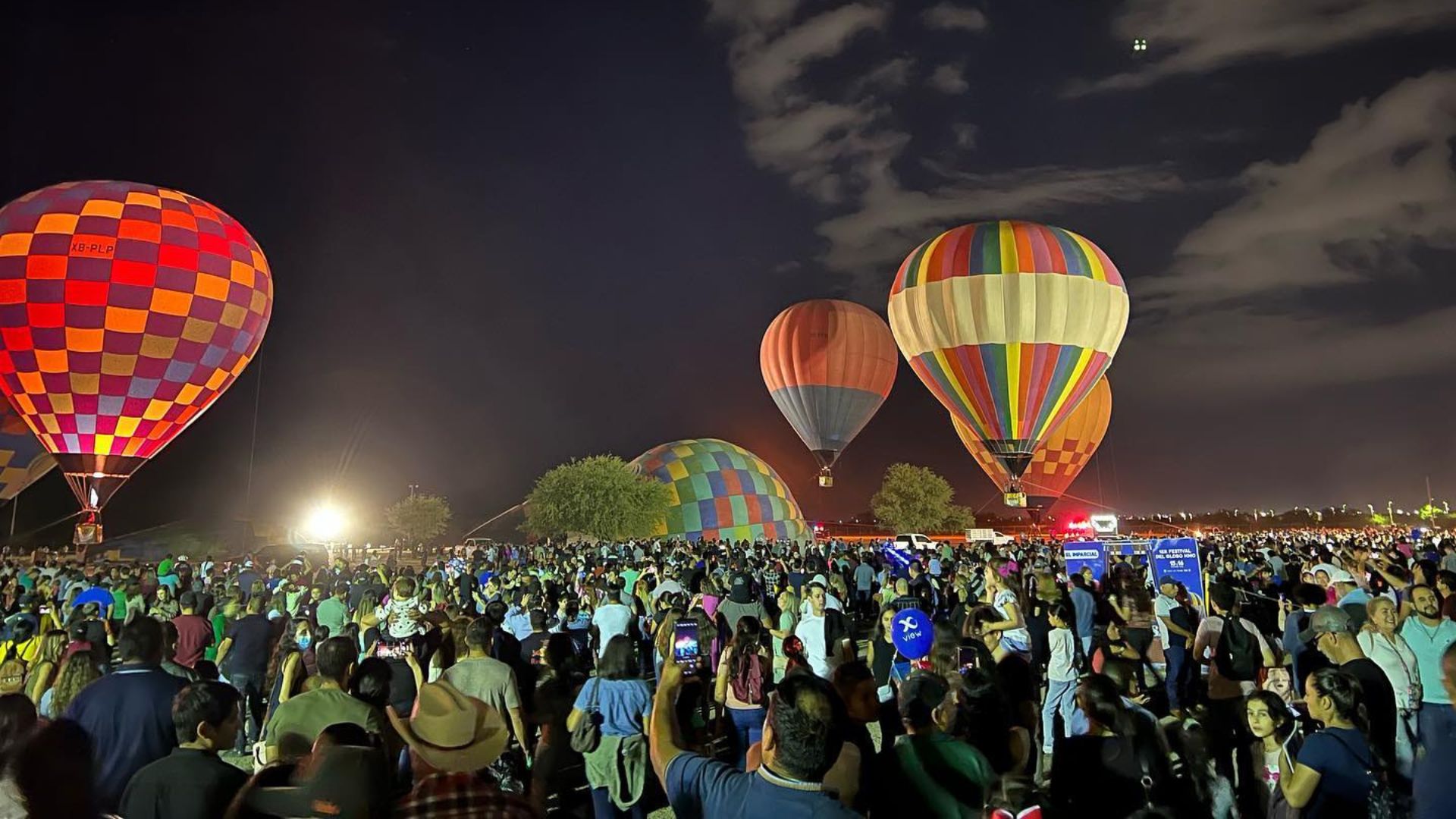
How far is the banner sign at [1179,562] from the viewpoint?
1154 centimetres

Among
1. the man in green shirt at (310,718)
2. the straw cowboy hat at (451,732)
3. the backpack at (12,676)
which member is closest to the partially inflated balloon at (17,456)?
the backpack at (12,676)

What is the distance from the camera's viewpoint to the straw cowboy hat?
111 inches

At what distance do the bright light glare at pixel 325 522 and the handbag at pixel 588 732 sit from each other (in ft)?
168

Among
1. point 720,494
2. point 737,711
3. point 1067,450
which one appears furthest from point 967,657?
point 1067,450

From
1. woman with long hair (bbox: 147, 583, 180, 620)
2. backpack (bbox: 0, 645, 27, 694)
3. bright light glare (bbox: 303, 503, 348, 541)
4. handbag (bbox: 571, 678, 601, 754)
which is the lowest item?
handbag (bbox: 571, 678, 601, 754)

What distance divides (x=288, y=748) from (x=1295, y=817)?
15.0ft

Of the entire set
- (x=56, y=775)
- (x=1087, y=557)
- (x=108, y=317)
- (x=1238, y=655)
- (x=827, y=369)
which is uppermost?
(x=827, y=369)

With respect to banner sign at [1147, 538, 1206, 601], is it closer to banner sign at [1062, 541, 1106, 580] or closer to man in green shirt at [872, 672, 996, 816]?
banner sign at [1062, 541, 1106, 580]

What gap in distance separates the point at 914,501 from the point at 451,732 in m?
70.9

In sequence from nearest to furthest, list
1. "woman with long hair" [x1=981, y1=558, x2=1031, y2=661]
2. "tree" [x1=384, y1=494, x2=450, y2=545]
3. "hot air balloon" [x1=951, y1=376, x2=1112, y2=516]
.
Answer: "woman with long hair" [x1=981, y1=558, x2=1031, y2=661] < "hot air balloon" [x1=951, y1=376, x2=1112, y2=516] < "tree" [x1=384, y1=494, x2=450, y2=545]

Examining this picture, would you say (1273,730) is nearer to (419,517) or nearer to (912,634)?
(912,634)

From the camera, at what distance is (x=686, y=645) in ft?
22.0

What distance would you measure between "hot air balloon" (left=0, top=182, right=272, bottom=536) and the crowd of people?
14.7m

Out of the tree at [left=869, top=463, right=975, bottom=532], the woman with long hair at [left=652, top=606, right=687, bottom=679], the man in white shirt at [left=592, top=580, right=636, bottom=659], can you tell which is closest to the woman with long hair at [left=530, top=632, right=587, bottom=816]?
the woman with long hair at [left=652, top=606, right=687, bottom=679]
